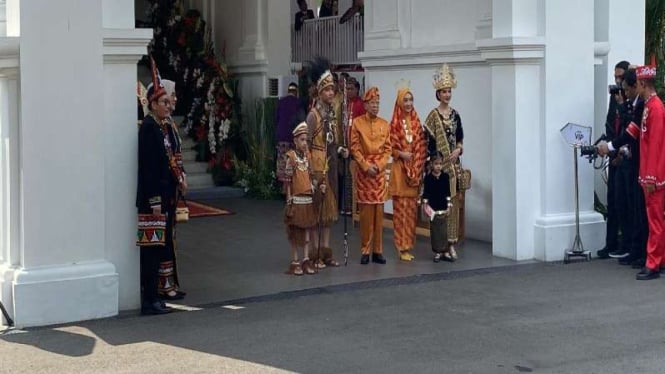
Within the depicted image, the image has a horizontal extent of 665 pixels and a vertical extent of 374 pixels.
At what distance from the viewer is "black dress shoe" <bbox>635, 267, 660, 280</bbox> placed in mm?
10398

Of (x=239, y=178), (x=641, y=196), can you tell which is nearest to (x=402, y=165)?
(x=641, y=196)

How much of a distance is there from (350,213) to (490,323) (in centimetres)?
640

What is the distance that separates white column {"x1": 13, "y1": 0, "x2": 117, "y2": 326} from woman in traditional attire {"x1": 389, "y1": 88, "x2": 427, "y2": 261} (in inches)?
146

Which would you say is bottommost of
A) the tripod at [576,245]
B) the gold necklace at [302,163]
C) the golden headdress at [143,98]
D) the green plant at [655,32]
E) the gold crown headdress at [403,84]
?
the tripod at [576,245]

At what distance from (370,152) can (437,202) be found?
3.18ft

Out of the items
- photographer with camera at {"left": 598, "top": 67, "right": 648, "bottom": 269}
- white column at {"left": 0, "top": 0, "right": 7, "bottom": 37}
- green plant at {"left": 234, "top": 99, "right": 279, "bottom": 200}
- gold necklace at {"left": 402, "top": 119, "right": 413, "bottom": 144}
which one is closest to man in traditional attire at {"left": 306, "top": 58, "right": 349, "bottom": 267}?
gold necklace at {"left": 402, "top": 119, "right": 413, "bottom": 144}

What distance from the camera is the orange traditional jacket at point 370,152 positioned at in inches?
435

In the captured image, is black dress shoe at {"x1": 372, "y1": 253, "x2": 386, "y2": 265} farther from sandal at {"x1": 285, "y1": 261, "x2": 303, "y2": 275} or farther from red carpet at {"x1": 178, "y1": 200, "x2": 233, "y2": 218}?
red carpet at {"x1": 178, "y1": 200, "x2": 233, "y2": 218}

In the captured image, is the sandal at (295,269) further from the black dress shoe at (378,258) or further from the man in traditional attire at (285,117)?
the man in traditional attire at (285,117)

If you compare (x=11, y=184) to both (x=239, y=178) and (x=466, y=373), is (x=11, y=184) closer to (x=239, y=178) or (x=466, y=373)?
(x=466, y=373)

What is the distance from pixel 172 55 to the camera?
18969 mm

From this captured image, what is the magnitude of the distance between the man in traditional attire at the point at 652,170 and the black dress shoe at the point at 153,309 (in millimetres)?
4810

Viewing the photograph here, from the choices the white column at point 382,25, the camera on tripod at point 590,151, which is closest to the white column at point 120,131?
the camera on tripod at point 590,151

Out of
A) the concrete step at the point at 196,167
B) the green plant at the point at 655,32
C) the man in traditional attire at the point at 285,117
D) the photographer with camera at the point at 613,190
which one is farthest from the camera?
the concrete step at the point at 196,167
